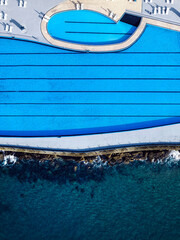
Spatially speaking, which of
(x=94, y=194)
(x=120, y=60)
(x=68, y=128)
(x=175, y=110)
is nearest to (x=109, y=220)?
(x=94, y=194)

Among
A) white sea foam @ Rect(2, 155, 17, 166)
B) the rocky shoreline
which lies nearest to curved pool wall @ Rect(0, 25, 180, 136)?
the rocky shoreline

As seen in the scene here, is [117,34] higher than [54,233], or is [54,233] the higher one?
[117,34]

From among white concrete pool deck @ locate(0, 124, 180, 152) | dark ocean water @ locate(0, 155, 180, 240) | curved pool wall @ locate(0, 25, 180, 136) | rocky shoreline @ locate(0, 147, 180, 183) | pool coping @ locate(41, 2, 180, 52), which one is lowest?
dark ocean water @ locate(0, 155, 180, 240)

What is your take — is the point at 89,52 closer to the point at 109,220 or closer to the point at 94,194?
the point at 94,194

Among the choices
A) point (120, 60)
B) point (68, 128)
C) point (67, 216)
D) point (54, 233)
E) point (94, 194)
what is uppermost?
point (120, 60)

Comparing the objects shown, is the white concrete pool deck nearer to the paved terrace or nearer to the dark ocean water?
the dark ocean water

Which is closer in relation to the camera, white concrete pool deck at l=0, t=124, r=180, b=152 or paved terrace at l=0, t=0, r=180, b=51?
paved terrace at l=0, t=0, r=180, b=51

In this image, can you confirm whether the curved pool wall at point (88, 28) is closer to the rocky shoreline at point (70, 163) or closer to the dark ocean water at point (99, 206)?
the rocky shoreline at point (70, 163)
